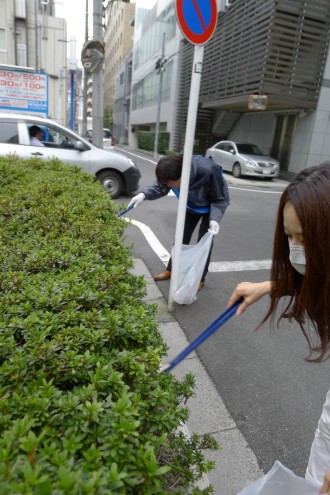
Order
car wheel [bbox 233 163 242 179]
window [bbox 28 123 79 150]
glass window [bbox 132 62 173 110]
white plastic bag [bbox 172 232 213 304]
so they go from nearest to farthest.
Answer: white plastic bag [bbox 172 232 213 304], window [bbox 28 123 79 150], car wheel [bbox 233 163 242 179], glass window [bbox 132 62 173 110]

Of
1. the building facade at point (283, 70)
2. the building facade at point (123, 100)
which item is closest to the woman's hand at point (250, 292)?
the building facade at point (283, 70)

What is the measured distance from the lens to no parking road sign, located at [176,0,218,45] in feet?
9.57

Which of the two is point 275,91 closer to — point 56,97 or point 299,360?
point 299,360

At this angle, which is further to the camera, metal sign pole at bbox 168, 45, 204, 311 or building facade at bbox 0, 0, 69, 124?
building facade at bbox 0, 0, 69, 124

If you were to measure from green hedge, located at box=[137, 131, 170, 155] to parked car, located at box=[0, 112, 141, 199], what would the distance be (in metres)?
17.1

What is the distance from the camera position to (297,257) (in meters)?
1.41

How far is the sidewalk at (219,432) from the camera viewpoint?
190 centimetres

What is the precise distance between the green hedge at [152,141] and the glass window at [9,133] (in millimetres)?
18257

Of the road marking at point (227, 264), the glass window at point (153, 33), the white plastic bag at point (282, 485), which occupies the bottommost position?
the road marking at point (227, 264)

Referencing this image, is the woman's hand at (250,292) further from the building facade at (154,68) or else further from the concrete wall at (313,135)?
the building facade at (154,68)

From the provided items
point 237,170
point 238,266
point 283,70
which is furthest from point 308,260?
point 283,70

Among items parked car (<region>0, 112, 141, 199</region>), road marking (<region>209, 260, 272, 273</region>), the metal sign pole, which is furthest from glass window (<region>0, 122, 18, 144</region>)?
the metal sign pole

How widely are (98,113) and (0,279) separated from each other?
292 inches

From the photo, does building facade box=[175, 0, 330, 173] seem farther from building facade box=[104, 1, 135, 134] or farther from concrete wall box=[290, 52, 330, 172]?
building facade box=[104, 1, 135, 134]
